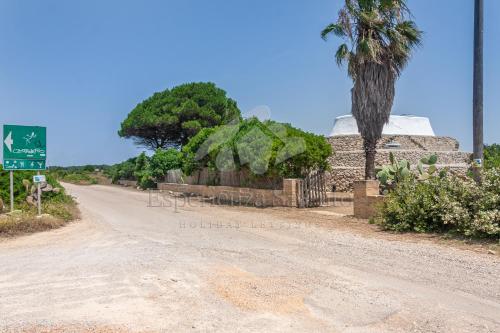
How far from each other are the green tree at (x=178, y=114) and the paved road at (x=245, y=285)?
27.9 m

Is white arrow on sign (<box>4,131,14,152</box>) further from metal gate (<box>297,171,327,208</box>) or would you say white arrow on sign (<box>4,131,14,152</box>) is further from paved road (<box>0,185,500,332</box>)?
metal gate (<box>297,171,327,208</box>)

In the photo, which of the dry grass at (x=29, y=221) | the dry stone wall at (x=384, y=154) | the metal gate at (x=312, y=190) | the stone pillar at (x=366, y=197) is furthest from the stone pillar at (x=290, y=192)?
the dry stone wall at (x=384, y=154)

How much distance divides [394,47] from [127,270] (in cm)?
1397

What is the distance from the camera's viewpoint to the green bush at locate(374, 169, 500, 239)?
9.27 metres

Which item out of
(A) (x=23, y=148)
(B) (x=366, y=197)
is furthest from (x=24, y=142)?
(B) (x=366, y=197)

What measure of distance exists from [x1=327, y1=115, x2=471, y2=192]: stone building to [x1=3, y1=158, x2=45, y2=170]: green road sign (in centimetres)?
1914

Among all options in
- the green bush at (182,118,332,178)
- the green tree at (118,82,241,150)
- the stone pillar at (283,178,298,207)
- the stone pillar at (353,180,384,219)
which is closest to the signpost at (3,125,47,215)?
the green bush at (182,118,332,178)

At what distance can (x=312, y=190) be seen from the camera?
58.9 feet

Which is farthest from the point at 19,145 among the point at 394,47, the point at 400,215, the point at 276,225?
the point at 394,47

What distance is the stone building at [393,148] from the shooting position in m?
28.3

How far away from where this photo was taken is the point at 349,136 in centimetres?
3306

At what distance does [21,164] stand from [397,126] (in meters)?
29.1

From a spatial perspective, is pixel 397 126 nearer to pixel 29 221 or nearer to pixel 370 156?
pixel 370 156

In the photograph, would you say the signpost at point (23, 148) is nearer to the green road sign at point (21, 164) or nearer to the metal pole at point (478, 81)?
the green road sign at point (21, 164)
